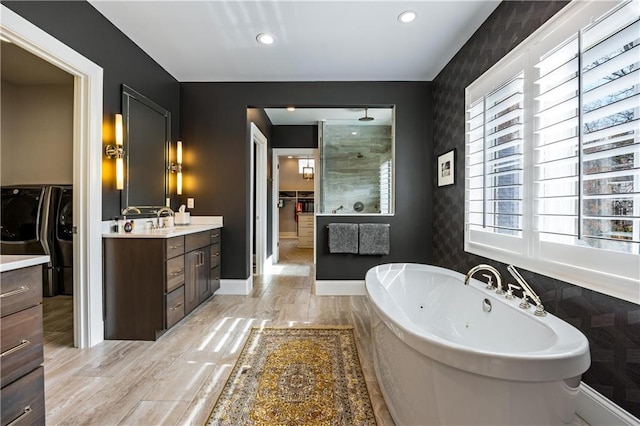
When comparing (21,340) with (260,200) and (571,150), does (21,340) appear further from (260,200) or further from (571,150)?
(260,200)

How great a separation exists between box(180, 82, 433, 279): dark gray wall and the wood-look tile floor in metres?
0.86

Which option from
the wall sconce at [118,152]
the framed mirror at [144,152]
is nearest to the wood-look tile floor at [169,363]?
the framed mirror at [144,152]

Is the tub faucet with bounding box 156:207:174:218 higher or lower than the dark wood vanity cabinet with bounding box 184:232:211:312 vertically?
higher

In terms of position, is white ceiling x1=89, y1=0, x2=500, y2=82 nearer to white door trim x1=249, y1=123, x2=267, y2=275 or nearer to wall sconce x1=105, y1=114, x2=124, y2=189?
wall sconce x1=105, y1=114, x2=124, y2=189

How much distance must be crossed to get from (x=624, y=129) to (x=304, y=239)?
24.6ft

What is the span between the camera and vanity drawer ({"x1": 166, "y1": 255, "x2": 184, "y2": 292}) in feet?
8.31

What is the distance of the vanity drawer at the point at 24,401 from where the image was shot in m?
1.15

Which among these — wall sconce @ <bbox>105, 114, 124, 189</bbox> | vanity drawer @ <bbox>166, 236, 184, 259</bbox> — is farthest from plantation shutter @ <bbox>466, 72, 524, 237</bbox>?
wall sconce @ <bbox>105, 114, 124, 189</bbox>

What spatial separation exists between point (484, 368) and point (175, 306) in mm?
2458

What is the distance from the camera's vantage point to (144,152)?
3.04 m

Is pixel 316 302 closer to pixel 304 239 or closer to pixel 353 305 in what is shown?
pixel 353 305

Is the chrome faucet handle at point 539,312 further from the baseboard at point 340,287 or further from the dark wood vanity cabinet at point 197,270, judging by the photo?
the dark wood vanity cabinet at point 197,270

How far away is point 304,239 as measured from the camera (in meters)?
8.51

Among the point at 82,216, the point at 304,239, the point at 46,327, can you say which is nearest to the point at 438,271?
the point at 82,216
